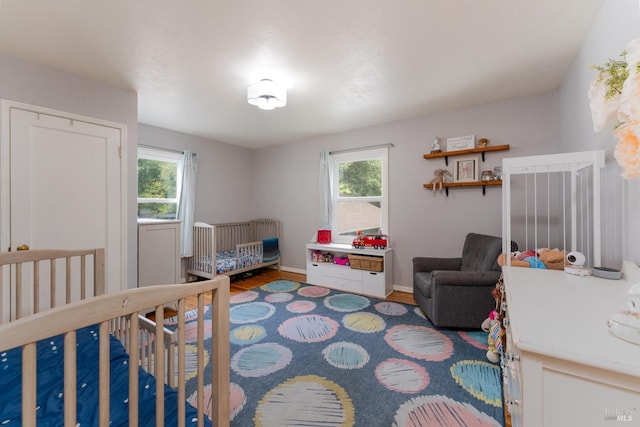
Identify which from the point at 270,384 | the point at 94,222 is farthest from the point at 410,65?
the point at 94,222

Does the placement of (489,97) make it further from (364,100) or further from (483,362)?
(483,362)

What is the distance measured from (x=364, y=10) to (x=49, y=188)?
8.91 feet

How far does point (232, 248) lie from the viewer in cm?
459

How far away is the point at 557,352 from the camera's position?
61 centimetres

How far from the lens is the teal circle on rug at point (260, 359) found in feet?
6.03

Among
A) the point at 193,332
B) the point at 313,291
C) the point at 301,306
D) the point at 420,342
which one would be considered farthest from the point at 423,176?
the point at 193,332

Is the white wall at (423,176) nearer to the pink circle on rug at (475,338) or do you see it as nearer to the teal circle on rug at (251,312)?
the pink circle on rug at (475,338)

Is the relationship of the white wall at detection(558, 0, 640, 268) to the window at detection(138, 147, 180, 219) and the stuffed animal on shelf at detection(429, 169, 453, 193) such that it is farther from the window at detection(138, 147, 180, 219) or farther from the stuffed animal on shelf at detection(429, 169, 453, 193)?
the window at detection(138, 147, 180, 219)

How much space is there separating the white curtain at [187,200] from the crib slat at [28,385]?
11.4 feet

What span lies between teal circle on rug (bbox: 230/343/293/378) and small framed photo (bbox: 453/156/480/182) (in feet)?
8.67

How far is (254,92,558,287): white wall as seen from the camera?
9.09 ft

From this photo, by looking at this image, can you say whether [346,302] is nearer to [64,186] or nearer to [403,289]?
[403,289]

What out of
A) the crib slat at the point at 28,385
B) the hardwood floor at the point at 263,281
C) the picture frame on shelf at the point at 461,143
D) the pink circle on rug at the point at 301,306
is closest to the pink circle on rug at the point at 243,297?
the hardwood floor at the point at 263,281

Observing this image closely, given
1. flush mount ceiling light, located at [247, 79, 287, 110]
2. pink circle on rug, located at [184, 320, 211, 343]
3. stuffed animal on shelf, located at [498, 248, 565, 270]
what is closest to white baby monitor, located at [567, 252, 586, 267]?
stuffed animal on shelf, located at [498, 248, 565, 270]
